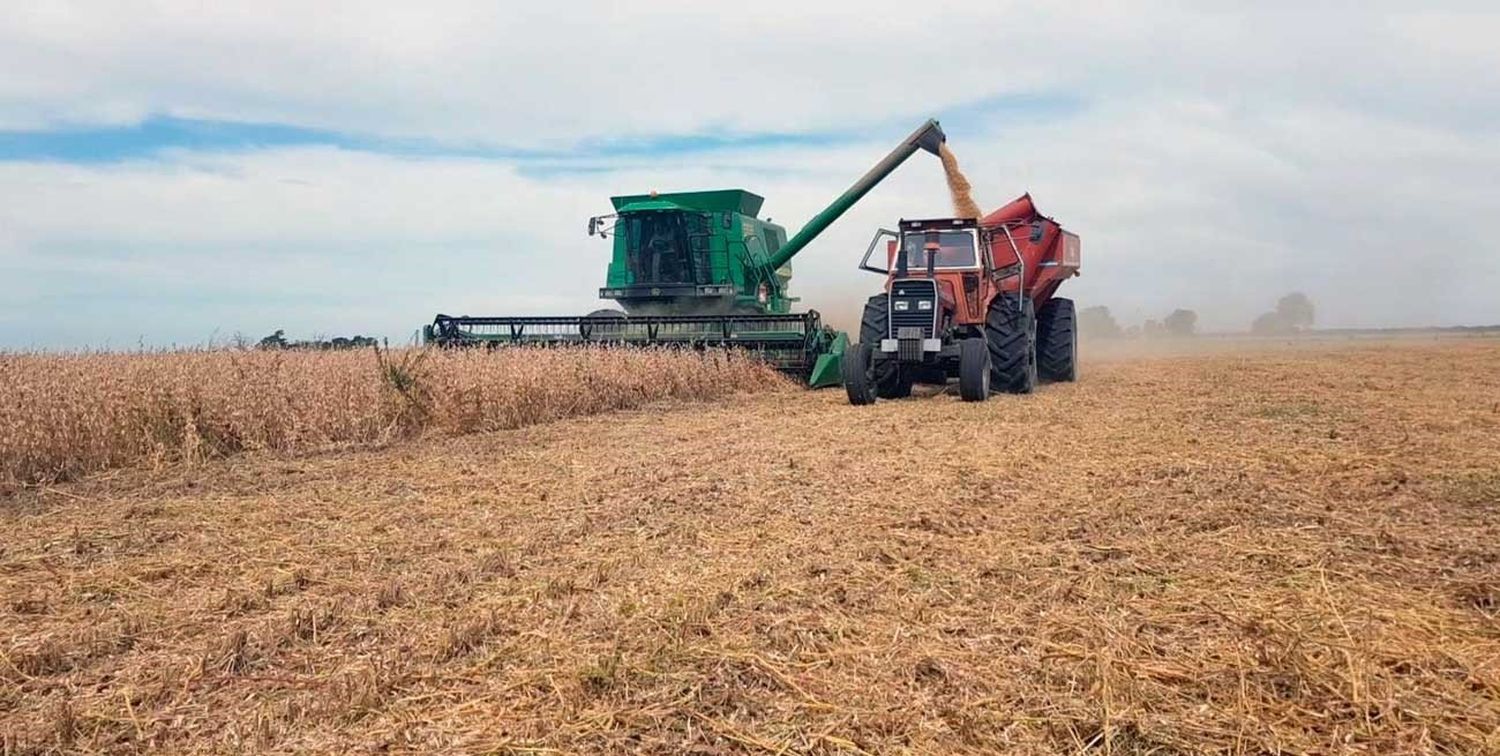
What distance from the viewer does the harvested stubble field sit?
2574 mm

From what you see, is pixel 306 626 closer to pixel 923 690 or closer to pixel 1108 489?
pixel 923 690

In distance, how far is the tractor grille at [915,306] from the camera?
11.2 m

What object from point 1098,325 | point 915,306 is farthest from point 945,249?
point 1098,325

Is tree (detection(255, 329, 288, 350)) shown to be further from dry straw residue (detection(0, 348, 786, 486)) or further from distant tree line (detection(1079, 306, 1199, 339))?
distant tree line (detection(1079, 306, 1199, 339))

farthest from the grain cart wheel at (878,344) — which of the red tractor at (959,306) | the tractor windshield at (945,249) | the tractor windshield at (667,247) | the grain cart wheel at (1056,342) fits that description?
the tractor windshield at (667,247)

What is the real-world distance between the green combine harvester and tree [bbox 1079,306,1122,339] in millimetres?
29660

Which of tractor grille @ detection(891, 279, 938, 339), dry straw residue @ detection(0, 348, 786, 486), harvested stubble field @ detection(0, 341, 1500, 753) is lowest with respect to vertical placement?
harvested stubble field @ detection(0, 341, 1500, 753)

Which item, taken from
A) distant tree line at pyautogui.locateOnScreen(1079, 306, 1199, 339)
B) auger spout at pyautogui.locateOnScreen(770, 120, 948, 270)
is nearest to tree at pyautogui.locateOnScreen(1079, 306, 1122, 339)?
distant tree line at pyautogui.locateOnScreen(1079, 306, 1199, 339)

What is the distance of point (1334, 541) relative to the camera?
166 inches

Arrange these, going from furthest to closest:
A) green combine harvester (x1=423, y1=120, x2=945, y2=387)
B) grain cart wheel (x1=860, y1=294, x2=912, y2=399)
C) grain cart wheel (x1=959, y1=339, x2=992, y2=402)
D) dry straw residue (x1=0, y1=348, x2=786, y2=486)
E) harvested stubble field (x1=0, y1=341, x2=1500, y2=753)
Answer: green combine harvester (x1=423, y1=120, x2=945, y2=387) → grain cart wheel (x1=860, y1=294, x2=912, y2=399) → grain cart wheel (x1=959, y1=339, x2=992, y2=402) → dry straw residue (x1=0, y1=348, x2=786, y2=486) → harvested stubble field (x1=0, y1=341, x2=1500, y2=753)

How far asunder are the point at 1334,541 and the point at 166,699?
4.29m

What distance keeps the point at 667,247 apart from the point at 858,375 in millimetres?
5474

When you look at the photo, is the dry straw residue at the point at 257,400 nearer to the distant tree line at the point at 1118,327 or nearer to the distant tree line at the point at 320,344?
the distant tree line at the point at 320,344

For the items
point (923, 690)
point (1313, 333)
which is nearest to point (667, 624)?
point (923, 690)
